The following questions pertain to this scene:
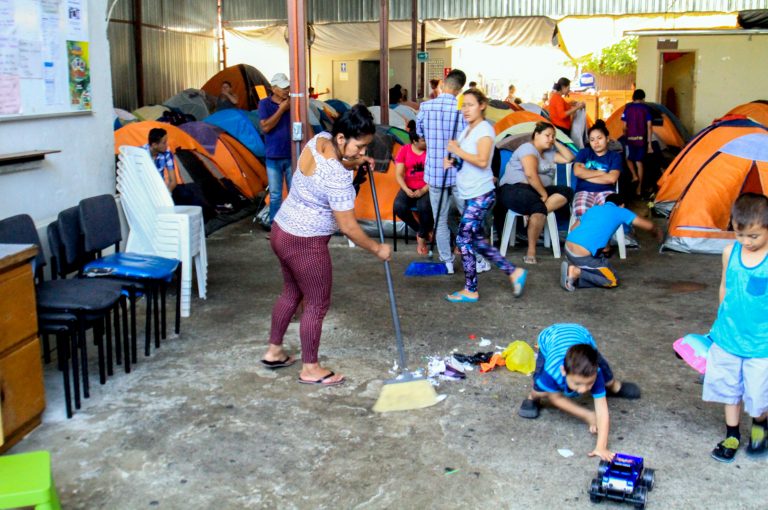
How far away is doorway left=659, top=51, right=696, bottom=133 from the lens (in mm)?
14992

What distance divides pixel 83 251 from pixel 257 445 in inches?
75.3

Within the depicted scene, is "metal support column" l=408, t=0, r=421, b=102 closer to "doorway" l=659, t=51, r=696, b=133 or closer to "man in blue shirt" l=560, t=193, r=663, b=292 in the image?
"doorway" l=659, t=51, r=696, b=133

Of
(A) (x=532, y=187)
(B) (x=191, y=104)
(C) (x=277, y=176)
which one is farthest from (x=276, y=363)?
(B) (x=191, y=104)

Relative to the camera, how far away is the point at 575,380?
3.41m

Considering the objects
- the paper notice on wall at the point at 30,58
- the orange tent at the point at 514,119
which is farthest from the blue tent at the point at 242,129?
the paper notice on wall at the point at 30,58

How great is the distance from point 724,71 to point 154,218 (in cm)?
1215

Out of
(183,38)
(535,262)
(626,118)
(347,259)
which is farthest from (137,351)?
(183,38)

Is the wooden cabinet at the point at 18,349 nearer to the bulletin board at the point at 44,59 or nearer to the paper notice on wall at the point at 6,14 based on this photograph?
the bulletin board at the point at 44,59

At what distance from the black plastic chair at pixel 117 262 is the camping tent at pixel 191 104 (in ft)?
→ 32.9

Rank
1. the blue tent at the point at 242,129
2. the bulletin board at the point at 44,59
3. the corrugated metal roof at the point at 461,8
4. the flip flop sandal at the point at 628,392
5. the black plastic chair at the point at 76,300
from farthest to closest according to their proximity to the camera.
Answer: the corrugated metal roof at the point at 461,8 < the blue tent at the point at 242,129 < the bulletin board at the point at 44,59 < the flip flop sandal at the point at 628,392 < the black plastic chair at the point at 76,300

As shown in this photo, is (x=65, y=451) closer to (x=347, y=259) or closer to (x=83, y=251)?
(x=83, y=251)

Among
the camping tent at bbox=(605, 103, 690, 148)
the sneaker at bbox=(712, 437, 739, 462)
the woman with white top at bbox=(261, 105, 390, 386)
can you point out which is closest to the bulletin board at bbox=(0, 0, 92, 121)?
the woman with white top at bbox=(261, 105, 390, 386)

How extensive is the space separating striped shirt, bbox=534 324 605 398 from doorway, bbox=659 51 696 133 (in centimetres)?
1240

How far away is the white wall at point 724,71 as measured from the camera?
14.3 meters
